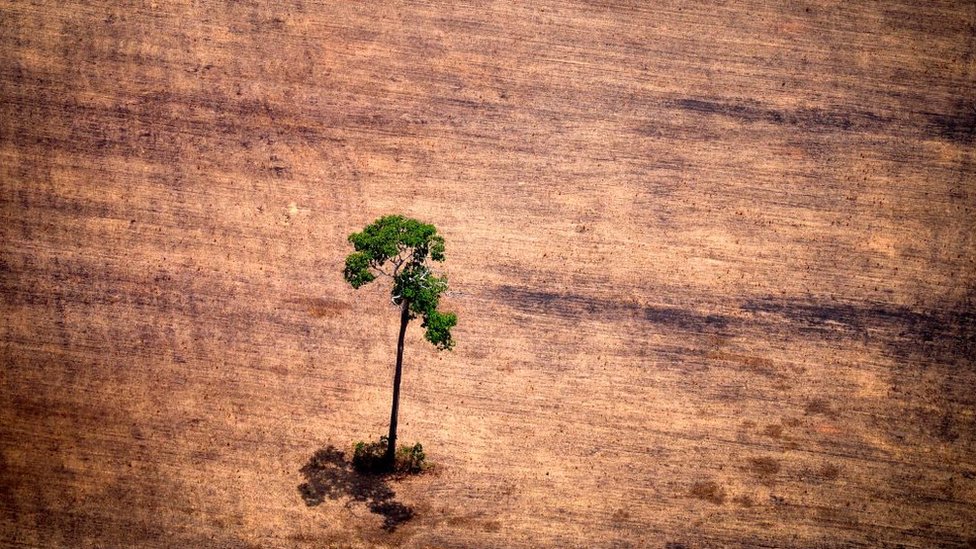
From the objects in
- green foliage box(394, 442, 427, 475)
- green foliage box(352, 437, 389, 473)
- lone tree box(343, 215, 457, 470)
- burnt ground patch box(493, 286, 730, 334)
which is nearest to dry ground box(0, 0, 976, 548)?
burnt ground patch box(493, 286, 730, 334)

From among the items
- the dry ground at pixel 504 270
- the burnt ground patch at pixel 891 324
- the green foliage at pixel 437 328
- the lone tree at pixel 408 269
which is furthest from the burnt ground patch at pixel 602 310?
the green foliage at pixel 437 328

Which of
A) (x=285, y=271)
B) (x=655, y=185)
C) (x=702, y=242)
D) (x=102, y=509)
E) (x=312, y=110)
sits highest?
(x=312, y=110)

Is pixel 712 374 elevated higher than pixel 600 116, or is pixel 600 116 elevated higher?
pixel 600 116

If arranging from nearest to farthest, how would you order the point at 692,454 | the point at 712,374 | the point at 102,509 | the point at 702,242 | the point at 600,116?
the point at 102,509, the point at 692,454, the point at 712,374, the point at 702,242, the point at 600,116

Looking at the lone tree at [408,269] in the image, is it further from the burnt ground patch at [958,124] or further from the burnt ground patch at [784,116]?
the burnt ground patch at [958,124]

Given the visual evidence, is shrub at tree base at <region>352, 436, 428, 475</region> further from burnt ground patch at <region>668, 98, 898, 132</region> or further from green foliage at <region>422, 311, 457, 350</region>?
burnt ground patch at <region>668, 98, 898, 132</region>

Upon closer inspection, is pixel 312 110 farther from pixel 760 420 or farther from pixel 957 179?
pixel 957 179

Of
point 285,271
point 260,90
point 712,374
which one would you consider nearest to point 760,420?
point 712,374

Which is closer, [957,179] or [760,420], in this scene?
[760,420]
